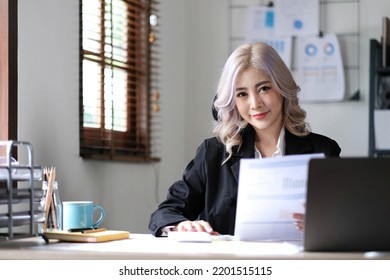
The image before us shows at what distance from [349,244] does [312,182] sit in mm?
172

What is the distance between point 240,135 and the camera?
2.64m

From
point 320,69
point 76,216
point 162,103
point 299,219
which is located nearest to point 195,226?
point 76,216

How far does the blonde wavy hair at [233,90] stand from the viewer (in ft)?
8.32

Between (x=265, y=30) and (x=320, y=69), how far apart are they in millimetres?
432

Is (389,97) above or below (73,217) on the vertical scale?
above

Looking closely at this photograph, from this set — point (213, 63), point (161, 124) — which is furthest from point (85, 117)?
point (213, 63)

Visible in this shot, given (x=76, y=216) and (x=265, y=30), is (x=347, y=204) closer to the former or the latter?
(x=76, y=216)

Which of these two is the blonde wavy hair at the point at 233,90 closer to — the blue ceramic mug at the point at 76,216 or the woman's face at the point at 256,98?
the woman's face at the point at 256,98

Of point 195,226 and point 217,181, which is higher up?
point 217,181

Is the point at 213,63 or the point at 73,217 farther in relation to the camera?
the point at 213,63

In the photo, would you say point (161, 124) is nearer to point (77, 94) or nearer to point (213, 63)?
point (213, 63)

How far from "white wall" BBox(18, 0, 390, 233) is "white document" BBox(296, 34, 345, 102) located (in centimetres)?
8
